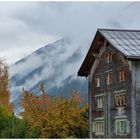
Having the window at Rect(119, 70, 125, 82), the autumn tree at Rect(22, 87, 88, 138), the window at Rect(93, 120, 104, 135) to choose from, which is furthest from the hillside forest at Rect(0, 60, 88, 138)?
the window at Rect(119, 70, 125, 82)

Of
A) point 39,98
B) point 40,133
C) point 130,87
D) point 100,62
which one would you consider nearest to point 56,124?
point 40,133

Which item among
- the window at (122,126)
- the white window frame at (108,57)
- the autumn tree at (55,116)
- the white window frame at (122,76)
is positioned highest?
the white window frame at (108,57)

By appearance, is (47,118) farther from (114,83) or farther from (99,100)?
(114,83)

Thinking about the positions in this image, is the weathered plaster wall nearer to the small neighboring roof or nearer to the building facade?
the building facade

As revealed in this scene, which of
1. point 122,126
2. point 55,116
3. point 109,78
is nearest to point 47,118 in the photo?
point 55,116

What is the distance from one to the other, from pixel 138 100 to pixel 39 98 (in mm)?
20653

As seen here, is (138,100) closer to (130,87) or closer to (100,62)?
(130,87)

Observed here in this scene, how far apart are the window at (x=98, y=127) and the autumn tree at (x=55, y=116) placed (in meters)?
5.53

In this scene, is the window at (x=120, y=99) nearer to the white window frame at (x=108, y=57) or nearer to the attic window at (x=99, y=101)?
the attic window at (x=99, y=101)

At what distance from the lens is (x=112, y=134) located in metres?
47.1

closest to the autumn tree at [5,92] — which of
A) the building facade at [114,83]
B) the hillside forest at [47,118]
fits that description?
the hillside forest at [47,118]

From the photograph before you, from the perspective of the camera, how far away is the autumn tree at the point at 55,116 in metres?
57.0

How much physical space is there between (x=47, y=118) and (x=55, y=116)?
0.95 m

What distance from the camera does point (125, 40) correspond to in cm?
4728
